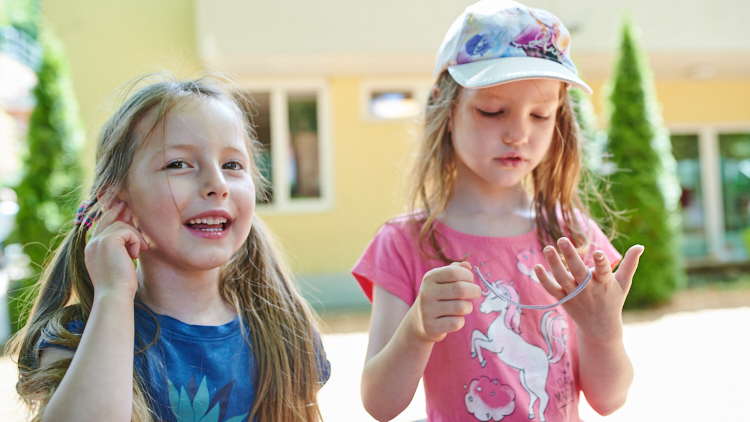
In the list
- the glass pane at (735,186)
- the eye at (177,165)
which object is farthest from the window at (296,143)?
the glass pane at (735,186)

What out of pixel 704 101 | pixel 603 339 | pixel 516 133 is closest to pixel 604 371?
pixel 603 339

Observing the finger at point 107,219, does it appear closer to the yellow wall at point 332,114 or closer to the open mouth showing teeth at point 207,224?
the open mouth showing teeth at point 207,224

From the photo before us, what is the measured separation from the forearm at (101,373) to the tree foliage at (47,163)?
21.6 feet

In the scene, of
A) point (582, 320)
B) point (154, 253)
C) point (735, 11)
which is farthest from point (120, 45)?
point (735, 11)

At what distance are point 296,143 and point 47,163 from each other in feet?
11.7

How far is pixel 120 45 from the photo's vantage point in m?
8.41

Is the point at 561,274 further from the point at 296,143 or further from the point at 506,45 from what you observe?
the point at 296,143

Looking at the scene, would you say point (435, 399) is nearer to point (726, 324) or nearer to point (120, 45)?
point (726, 324)

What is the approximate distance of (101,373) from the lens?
111 centimetres

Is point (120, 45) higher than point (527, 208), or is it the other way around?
point (120, 45)

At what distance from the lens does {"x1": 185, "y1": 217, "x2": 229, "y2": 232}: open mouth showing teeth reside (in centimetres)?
137

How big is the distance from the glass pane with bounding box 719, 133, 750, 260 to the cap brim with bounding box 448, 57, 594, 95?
1128 cm

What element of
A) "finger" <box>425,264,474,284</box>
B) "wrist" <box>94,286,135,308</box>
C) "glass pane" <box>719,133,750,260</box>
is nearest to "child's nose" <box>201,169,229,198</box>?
"wrist" <box>94,286,135,308</box>

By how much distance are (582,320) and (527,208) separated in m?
0.57
